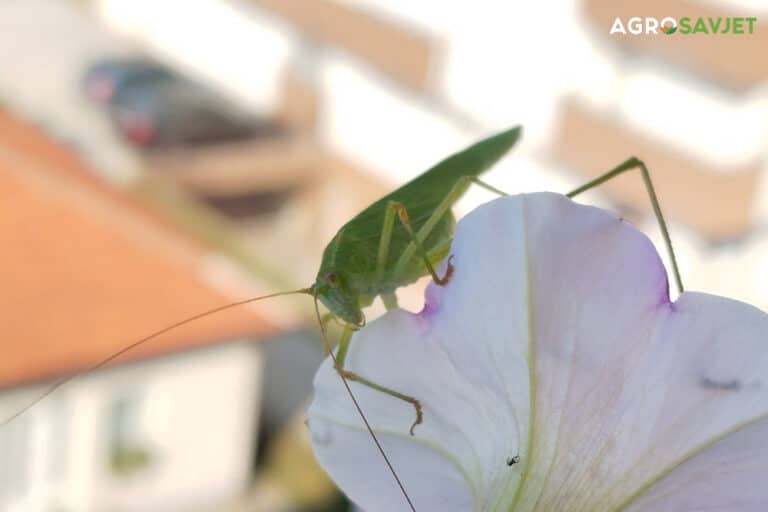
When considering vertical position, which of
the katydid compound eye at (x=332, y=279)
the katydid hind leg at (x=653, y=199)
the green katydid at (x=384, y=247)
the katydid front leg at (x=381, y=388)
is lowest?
the katydid compound eye at (x=332, y=279)

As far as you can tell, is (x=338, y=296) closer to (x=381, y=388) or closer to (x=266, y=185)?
(x=381, y=388)

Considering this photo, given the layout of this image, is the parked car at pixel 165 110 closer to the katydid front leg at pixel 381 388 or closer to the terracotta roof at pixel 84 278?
the terracotta roof at pixel 84 278

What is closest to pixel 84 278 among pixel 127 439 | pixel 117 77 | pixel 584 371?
pixel 127 439

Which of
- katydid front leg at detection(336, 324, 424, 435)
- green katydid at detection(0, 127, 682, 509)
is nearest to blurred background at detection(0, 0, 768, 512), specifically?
green katydid at detection(0, 127, 682, 509)

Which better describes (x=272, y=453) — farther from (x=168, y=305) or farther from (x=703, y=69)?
(x=703, y=69)

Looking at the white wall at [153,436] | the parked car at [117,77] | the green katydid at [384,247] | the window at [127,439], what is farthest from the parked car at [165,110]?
the green katydid at [384,247]

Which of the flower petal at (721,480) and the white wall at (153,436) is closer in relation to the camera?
the flower petal at (721,480)

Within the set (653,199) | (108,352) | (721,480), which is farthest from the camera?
(108,352)

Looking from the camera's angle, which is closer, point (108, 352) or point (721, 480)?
point (721, 480)
